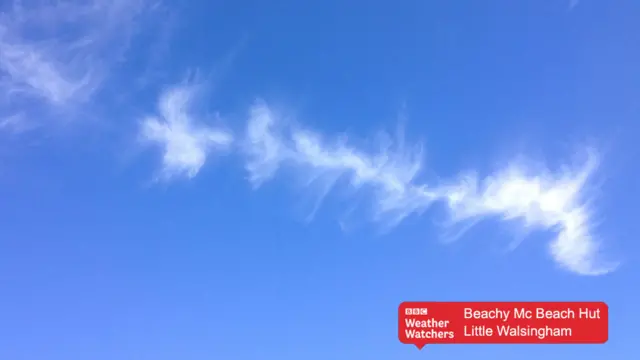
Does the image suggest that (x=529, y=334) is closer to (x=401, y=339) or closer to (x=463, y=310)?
(x=463, y=310)

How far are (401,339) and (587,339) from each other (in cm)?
1561

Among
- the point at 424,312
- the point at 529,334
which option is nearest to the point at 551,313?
the point at 529,334

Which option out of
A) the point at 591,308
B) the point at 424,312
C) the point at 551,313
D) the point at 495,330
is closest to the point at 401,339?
the point at 424,312

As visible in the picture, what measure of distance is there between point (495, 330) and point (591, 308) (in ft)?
27.3

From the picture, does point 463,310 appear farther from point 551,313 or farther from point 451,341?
point 551,313

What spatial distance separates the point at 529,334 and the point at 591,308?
19.1 feet

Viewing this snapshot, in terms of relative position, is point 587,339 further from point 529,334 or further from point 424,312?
point 424,312

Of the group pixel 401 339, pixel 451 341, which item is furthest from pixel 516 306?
pixel 401 339

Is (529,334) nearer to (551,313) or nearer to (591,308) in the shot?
(551,313)

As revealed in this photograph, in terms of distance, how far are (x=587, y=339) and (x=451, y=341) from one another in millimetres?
11336

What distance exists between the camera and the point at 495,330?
50.7 metres

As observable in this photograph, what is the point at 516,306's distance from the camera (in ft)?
166

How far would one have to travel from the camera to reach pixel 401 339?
167 ft

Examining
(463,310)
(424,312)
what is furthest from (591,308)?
(424,312)
